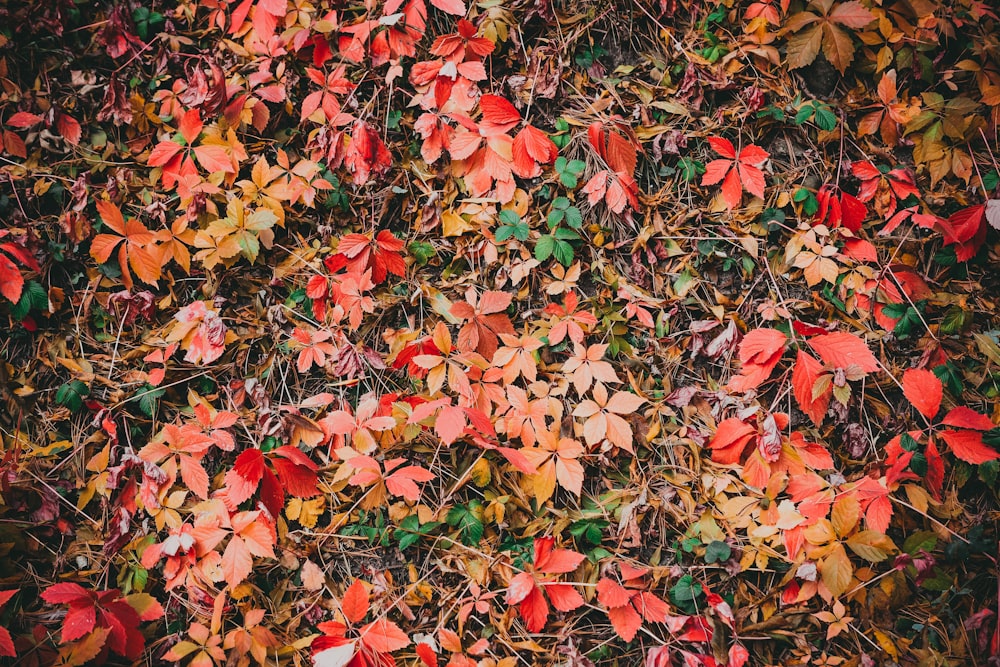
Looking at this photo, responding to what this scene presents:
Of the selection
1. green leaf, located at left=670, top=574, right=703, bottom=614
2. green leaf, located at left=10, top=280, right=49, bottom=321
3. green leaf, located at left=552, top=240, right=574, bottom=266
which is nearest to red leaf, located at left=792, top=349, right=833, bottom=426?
green leaf, located at left=670, top=574, right=703, bottom=614

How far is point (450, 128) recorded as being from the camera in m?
1.75

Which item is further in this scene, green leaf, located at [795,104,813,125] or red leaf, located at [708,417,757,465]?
green leaf, located at [795,104,813,125]

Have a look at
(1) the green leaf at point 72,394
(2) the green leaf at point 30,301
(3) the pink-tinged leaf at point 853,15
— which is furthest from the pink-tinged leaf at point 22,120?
(3) the pink-tinged leaf at point 853,15

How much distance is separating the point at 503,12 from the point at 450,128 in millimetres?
395

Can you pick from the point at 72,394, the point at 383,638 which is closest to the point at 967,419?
the point at 383,638

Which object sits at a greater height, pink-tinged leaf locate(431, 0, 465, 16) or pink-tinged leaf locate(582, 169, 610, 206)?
pink-tinged leaf locate(431, 0, 465, 16)

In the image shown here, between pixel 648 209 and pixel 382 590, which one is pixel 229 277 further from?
pixel 648 209

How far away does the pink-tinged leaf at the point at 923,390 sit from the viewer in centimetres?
154

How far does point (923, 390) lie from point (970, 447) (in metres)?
0.19

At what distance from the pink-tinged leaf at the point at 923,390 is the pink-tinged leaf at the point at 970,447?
0.07 metres

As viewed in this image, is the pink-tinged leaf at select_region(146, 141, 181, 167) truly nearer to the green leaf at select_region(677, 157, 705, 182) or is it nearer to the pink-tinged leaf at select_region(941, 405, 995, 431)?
the green leaf at select_region(677, 157, 705, 182)

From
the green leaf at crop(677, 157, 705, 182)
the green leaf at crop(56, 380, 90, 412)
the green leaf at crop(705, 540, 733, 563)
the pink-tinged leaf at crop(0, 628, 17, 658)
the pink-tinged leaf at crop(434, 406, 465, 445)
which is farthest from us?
the green leaf at crop(677, 157, 705, 182)

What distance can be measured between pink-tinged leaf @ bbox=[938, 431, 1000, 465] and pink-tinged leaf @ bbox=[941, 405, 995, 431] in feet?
0.08

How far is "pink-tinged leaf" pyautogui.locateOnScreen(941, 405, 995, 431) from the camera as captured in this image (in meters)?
1.51
